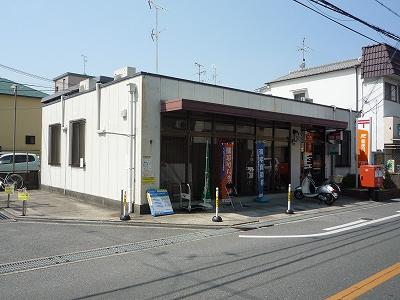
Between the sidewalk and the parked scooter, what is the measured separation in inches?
12.0

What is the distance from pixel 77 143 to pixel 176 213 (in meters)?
6.57

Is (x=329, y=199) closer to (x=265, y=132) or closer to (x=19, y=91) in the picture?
(x=265, y=132)

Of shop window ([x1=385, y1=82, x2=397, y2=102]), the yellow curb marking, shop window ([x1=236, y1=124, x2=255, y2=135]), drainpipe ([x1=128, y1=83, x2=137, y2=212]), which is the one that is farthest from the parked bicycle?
shop window ([x1=385, y1=82, x2=397, y2=102])

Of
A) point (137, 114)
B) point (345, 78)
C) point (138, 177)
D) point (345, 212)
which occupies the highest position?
point (345, 78)

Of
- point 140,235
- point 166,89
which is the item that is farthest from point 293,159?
point 140,235

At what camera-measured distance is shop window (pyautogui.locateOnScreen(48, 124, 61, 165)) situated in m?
19.2

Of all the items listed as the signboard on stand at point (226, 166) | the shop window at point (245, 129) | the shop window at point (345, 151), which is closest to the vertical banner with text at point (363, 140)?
the shop window at point (345, 151)

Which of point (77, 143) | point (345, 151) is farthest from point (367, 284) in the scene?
point (345, 151)

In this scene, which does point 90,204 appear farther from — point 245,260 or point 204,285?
point 204,285

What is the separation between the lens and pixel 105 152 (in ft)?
49.0

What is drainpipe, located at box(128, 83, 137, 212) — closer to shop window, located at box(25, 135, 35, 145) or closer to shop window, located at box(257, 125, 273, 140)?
shop window, located at box(257, 125, 273, 140)

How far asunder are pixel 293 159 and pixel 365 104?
9.41m

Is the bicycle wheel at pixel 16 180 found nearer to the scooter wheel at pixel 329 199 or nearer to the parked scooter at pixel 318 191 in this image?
the parked scooter at pixel 318 191

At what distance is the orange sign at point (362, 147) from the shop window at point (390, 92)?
543 centimetres
